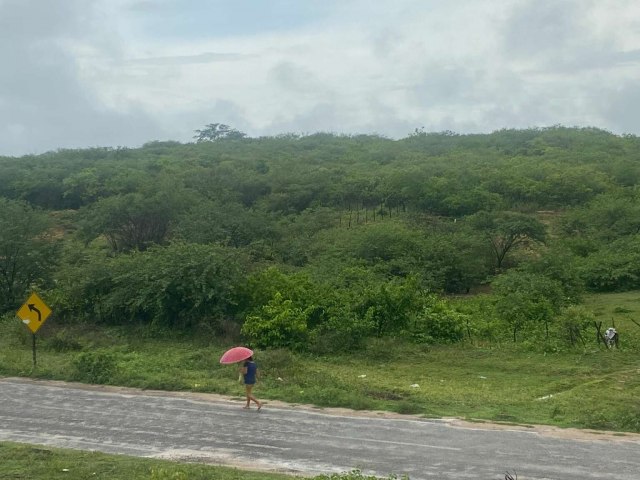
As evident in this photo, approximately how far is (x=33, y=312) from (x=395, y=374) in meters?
9.78

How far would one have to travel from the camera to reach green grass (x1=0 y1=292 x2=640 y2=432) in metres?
Result: 14.3

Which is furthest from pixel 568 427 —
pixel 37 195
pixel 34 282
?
pixel 37 195

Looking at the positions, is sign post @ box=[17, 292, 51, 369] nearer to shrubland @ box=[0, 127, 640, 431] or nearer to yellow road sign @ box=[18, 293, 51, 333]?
yellow road sign @ box=[18, 293, 51, 333]

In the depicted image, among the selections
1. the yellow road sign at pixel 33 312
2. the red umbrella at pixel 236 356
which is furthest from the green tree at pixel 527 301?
the yellow road sign at pixel 33 312

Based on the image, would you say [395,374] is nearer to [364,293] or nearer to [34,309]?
[364,293]

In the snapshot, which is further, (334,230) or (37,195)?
(37,195)

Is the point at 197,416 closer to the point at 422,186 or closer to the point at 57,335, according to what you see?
the point at 57,335

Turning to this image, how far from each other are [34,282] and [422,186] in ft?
109

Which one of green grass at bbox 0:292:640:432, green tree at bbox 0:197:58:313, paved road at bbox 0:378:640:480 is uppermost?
green tree at bbox 0:197:58:313

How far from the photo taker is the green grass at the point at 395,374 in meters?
14.3

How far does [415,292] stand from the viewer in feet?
75.7

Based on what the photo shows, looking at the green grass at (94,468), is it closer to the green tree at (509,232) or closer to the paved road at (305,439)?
the paved road at (305,439)

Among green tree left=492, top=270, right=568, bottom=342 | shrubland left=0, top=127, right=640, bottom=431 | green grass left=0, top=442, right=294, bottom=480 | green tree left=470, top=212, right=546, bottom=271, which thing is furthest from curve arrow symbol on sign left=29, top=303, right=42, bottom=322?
green tree left=470, top=212, right=546, bottom=271

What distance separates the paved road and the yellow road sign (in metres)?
3.35
